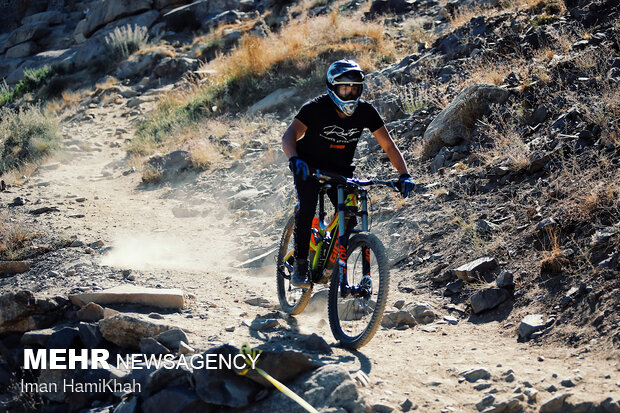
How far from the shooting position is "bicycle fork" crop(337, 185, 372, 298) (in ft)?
16.1

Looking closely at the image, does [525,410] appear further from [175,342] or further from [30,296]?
[30,296]

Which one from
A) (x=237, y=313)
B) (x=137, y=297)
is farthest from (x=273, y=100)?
(x=137, y=297)

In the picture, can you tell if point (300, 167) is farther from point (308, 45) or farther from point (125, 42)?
point (125, 42)

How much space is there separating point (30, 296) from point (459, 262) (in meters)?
4.30

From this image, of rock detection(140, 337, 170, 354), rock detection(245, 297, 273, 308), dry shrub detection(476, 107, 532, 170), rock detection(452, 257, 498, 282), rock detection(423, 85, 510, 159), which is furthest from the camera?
rock detection(423, 85, 510, 159)

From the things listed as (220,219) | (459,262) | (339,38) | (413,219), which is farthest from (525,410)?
(339,38)

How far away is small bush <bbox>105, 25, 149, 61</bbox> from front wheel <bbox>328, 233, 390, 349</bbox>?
67.0 feet

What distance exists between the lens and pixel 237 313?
606 centimetres

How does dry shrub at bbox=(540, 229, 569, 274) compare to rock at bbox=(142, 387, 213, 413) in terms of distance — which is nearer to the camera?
rock at bbox=(142, 387, 213, 413)

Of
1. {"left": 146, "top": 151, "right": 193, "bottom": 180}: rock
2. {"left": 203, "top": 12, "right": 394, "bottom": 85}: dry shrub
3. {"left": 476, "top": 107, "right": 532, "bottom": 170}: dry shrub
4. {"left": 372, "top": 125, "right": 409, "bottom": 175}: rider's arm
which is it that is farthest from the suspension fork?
{"left": 203, "top": 12, "right": 394, "bottom": 85}: dry shrub

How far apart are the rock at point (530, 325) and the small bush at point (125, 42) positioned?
831 inches

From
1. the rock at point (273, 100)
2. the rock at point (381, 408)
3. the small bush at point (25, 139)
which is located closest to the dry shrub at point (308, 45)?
the rock at point (273, 100)

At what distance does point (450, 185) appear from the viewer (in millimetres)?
8023

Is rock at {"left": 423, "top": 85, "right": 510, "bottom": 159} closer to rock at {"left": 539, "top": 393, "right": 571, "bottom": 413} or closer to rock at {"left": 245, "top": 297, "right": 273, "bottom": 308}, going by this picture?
rock at {"left": 245, "top": 297, "right": 273, "bottom": 308}
